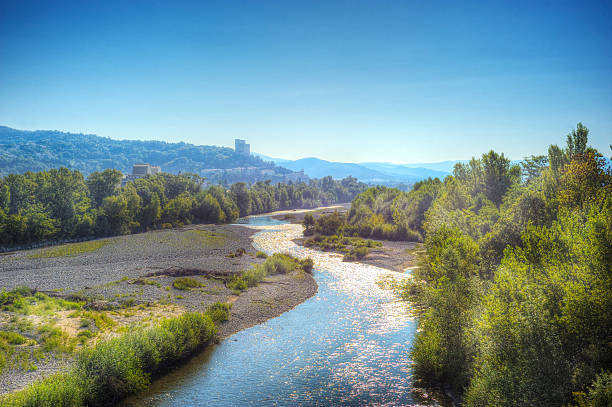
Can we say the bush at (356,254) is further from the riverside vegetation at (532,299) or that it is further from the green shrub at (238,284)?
the green shrub at (238,284)

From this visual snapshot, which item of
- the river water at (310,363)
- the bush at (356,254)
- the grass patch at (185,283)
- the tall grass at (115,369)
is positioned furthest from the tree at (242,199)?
the tall grass at (115,369)

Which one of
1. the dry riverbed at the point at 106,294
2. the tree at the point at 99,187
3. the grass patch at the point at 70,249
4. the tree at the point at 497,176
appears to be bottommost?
the grass patch at the point at 70,249

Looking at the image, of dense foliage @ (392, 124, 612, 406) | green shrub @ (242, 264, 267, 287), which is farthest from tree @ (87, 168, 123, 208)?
dense foliage @ (392, 124, 612, 406)

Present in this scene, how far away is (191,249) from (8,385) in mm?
52756

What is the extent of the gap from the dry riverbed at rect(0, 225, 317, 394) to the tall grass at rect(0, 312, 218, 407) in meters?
3.17

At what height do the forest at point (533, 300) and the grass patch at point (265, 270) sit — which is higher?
the forest at point (533, 300)

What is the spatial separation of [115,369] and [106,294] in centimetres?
1995

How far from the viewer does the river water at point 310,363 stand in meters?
22.0

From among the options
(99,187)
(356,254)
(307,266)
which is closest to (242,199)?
(99,187)

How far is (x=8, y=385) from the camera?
19.9 metres

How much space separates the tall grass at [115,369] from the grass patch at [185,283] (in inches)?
576

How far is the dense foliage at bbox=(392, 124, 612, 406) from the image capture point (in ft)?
46.0

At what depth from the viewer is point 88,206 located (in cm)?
8838

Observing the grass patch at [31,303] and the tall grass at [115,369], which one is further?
the grass patch at [31,303]
